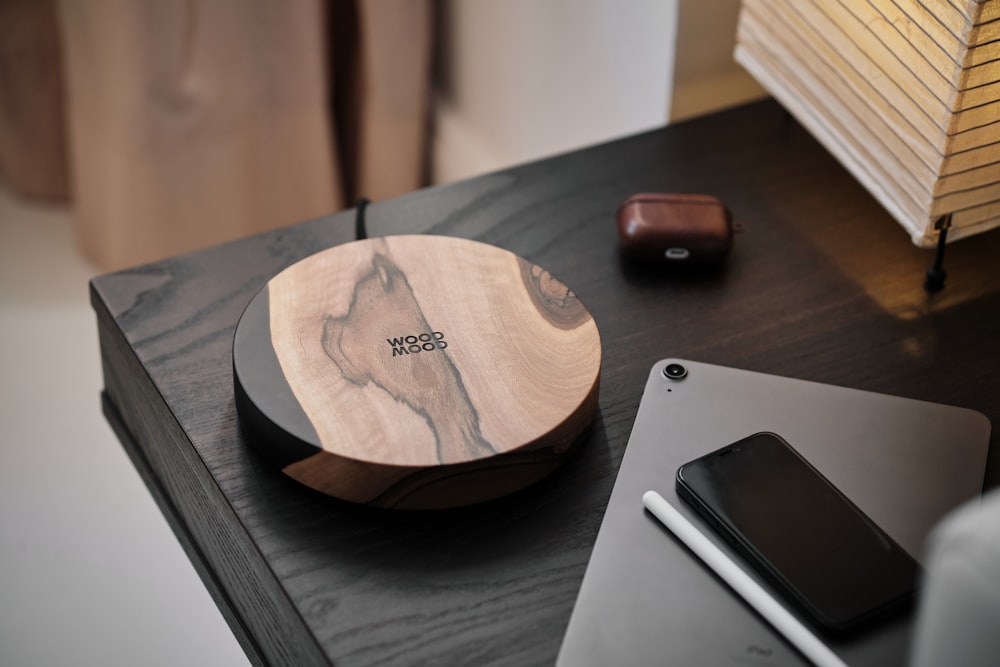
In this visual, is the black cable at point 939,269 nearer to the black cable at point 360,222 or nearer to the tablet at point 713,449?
the tablet at point 713,449

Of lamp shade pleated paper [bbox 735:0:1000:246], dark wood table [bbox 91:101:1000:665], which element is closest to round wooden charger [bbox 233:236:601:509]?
dark wood table [bbox 91:101:1000:665]

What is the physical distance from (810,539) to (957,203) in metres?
0.28

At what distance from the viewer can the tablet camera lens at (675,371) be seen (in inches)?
25.7

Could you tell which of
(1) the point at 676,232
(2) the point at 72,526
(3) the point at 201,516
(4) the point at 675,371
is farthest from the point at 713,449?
(2) the point at 72,526

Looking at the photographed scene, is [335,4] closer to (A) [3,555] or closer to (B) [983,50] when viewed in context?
(A) [3,555]

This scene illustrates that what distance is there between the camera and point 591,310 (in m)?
0.72

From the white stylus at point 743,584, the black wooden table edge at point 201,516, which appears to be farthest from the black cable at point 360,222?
the white stylus at point 743,584

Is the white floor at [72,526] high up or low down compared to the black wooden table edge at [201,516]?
down

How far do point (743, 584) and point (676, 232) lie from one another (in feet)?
0.92

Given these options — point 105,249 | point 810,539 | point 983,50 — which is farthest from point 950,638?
point 105,249

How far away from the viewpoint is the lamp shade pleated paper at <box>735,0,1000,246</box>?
0.65 m

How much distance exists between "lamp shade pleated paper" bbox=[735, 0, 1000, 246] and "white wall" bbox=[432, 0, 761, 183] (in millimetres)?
130

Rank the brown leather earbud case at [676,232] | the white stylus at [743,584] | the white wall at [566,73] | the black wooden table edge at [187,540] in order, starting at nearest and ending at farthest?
1. the white stylus at [743,584]
2. the black wooden table edge at [187,540]
3. the brown leather earbud case at [676,232]
4. the white wall at [566,73]

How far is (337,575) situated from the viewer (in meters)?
0.54
